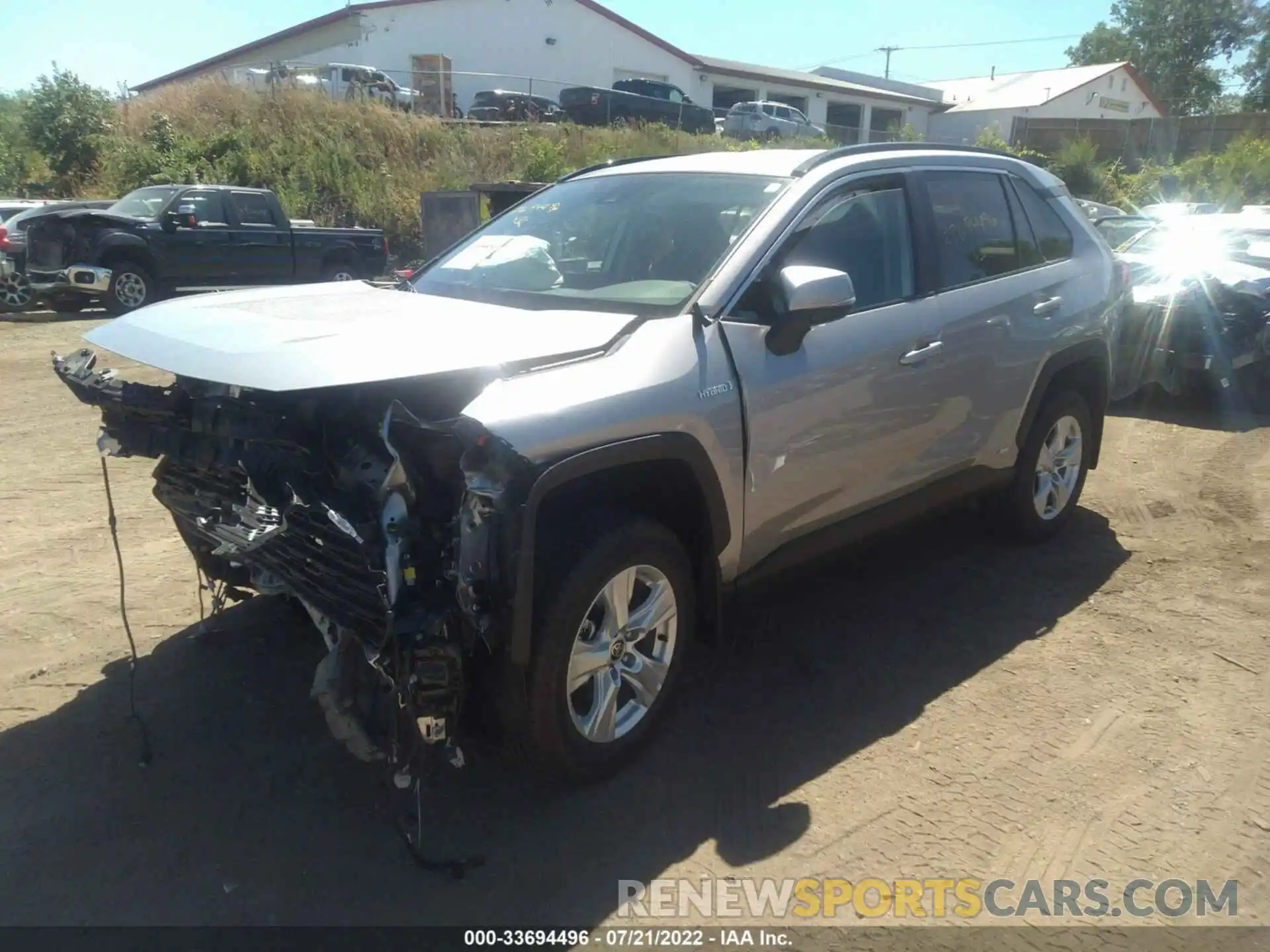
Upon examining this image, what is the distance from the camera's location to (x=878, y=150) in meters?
4.48

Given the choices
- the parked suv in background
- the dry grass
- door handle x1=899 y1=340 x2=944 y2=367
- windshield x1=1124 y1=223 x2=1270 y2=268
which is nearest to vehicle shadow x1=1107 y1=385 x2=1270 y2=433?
windshield x1=1124 y1=223 x2=1270 y2=268

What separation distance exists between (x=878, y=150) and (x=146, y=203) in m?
13.3

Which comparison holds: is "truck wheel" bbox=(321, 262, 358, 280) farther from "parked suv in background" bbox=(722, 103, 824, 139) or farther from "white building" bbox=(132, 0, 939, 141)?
"parked suv in background" bbox=(722, 103, 824, 139)

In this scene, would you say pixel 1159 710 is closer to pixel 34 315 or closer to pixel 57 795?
pixel 57 795

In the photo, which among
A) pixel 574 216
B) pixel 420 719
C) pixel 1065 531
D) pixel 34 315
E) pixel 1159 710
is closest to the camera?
pixel 420 719

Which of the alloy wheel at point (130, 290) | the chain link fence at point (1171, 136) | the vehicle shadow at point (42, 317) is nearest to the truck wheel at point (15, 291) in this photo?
the vehicle shadow at point (42, 317)

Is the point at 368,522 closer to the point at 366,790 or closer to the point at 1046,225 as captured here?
the point at 366,790

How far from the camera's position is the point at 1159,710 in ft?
12.6

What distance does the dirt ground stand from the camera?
9.51 ft

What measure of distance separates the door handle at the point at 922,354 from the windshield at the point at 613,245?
0.85 meters

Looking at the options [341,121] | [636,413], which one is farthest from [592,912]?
[341,121]

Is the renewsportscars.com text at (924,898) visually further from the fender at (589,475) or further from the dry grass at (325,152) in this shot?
the dry grass at (325,152)

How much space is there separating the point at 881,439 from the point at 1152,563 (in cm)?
220

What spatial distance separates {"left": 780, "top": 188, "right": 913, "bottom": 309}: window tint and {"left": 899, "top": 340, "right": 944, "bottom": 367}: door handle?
0.23 m
